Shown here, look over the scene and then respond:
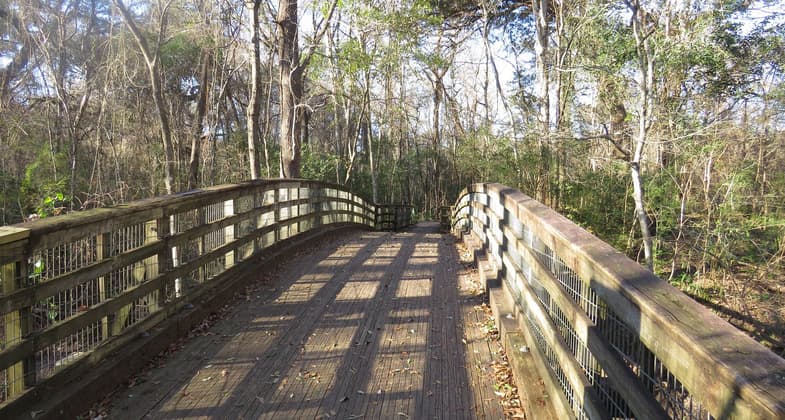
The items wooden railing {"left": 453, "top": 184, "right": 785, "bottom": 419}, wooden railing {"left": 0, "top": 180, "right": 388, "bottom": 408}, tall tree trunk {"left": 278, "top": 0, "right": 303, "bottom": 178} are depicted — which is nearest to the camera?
wooden railing {"left": 453, "top": 184, "right": 785, "bottom": 419}

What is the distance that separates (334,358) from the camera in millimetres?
3957

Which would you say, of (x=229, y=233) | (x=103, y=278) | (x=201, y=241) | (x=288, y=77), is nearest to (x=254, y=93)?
(x=288, y=77)

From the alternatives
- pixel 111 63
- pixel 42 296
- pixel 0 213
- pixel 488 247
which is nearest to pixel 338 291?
A: pixel 488 247

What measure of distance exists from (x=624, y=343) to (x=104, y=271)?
10.1 feet

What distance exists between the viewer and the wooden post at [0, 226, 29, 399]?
2617mm

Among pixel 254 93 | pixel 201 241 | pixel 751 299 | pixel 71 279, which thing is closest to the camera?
pixel 71 279

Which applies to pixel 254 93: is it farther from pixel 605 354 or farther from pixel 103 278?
pixel 605 354

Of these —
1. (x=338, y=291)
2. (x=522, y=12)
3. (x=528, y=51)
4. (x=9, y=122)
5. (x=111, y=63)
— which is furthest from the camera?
(x=528, y=51)

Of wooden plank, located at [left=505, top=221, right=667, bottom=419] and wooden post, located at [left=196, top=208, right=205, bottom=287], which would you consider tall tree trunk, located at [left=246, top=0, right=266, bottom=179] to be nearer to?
wooden post, located at [left=196, top=208, right=205, bottom=287]

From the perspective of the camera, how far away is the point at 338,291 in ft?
19.3

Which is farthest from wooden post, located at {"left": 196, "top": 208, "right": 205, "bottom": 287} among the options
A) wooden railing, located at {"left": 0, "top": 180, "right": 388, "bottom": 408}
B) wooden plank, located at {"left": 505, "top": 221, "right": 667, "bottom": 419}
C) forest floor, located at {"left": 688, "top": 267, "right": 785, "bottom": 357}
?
forest floor, located at {"left": 688, "top": 267, "right": 785, "bottom": 357}

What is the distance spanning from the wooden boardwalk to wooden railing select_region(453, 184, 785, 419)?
25.6 inches

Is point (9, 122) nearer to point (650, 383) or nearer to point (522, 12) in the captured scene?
point (650, 383)

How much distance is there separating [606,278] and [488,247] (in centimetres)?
464
